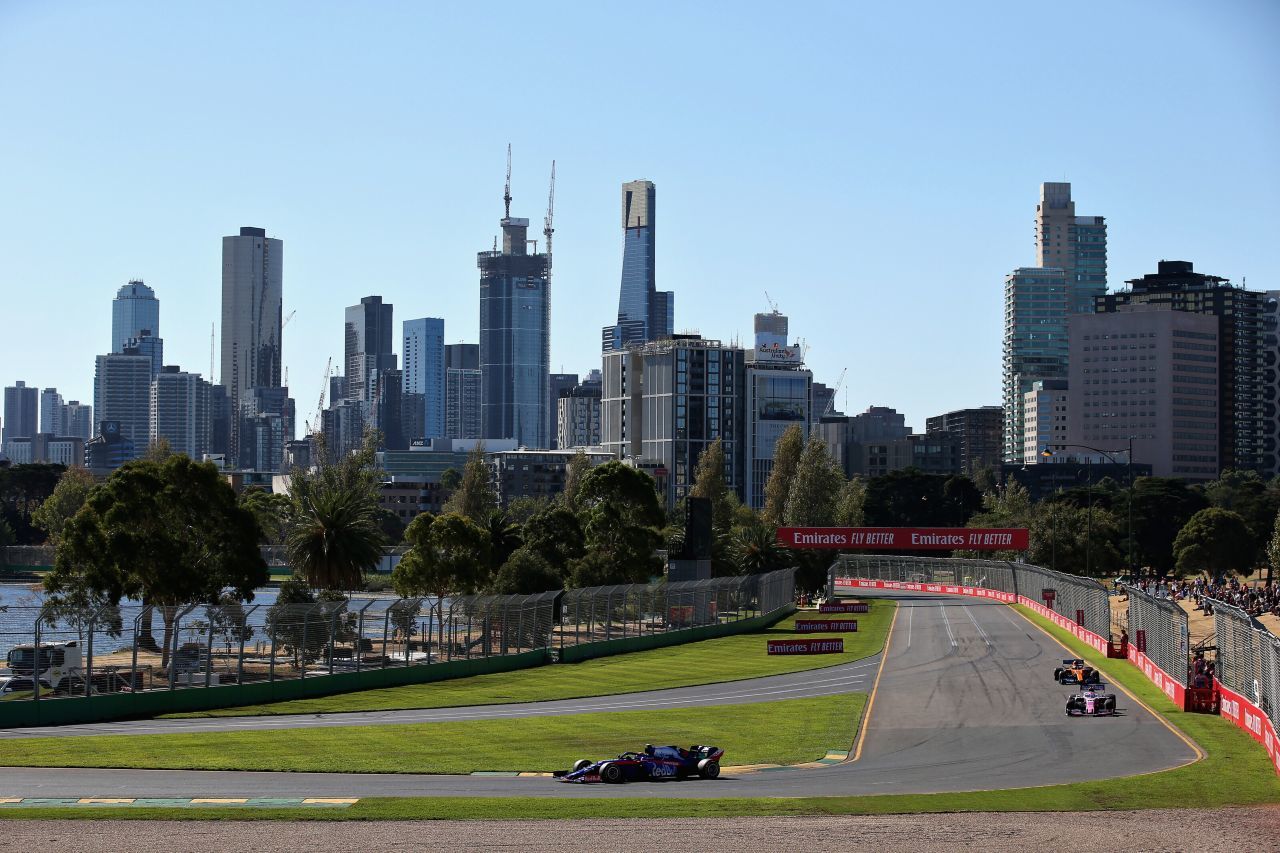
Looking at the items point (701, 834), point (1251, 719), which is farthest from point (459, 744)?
point (1251, 719)

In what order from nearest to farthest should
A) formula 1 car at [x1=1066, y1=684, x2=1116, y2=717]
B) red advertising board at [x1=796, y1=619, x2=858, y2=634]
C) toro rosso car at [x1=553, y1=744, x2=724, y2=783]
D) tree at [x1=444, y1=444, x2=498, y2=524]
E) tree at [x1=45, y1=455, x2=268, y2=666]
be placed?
toro rosso car at [x1=553, y1=744, x2=724, y2=783] < formula 1 car at [x1=1066, y1=684, x2=1116, y2=717] < tree at [x1=45, y1=455, x2=268, y2=666] < red advertising board at [x1=796, y1=619, x2=858, y2=634] < tree at [x1=444, y1=444, x2=498, y2=524]

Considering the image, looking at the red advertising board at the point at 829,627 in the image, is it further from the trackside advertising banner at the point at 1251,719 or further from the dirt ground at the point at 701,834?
the dirt ground at the point at 701,834

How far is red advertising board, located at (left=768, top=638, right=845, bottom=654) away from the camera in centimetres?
8062

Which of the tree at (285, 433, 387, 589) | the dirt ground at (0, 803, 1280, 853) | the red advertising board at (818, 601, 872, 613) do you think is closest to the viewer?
the dirt ground at (0, 803, 1280, 853)

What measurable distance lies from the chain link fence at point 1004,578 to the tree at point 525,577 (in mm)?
33275

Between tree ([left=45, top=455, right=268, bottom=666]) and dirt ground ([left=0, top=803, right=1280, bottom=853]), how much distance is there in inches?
1723

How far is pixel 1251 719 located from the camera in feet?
152

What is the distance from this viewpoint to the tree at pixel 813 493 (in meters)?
189

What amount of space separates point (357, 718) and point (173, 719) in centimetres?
605

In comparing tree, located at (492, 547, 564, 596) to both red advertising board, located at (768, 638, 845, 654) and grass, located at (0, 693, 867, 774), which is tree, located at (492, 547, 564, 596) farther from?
grass, located at (0, 693, 867, 774)

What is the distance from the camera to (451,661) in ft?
222

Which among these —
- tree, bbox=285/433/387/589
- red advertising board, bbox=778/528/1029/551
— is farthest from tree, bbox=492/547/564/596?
red advertising board, bbox=778/528/1029/551

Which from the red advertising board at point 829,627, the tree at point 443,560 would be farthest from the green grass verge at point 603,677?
the tree at point 443,560

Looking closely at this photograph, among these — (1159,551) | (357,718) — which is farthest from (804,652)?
(1159,551)
